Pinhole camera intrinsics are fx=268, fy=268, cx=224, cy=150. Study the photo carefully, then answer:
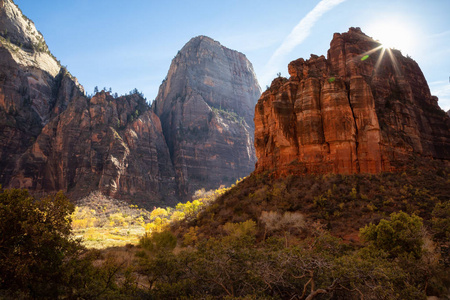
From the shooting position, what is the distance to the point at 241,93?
597 feet

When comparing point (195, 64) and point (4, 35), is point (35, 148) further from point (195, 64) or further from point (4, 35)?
point (195, 64)

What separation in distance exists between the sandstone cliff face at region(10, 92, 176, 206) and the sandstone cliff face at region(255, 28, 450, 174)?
224 feet

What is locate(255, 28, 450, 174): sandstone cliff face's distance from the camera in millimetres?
35219

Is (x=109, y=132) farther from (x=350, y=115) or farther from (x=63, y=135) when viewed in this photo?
(x=350, y=115)

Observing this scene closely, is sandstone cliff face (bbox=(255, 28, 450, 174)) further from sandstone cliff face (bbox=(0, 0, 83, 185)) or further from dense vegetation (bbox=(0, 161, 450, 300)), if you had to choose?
sandstone cliff face (bbox=(0, 0, 83, 185))

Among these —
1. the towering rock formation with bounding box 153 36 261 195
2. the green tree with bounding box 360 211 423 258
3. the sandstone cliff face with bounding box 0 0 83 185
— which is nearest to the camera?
the green tree with bounding box 360 211 423 258

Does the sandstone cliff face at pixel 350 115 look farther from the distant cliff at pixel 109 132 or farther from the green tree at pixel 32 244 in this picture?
the distant cliff at pixel 109 132

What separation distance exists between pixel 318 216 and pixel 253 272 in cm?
1972

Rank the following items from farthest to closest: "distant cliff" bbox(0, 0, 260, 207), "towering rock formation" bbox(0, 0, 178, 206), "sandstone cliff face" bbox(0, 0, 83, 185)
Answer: "sandstone cliff face" bbox(0, 0, 83, 185), "distant cliff" bbox(0, 0, 260, 207), "towering rock formation" bbox(0, 0, 178, 206)

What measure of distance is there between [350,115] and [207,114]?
11743 cm

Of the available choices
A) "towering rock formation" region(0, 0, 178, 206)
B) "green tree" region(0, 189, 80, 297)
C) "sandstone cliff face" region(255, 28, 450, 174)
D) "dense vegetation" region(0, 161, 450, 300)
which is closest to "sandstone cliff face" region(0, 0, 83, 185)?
"towering rock formation" region(0, 0, 178, 206)

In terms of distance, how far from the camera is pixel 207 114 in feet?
489

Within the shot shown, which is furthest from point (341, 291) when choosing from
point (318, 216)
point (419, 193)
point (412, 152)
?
point (412, 152)

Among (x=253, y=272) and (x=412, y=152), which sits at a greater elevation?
(x=412, y=152)
